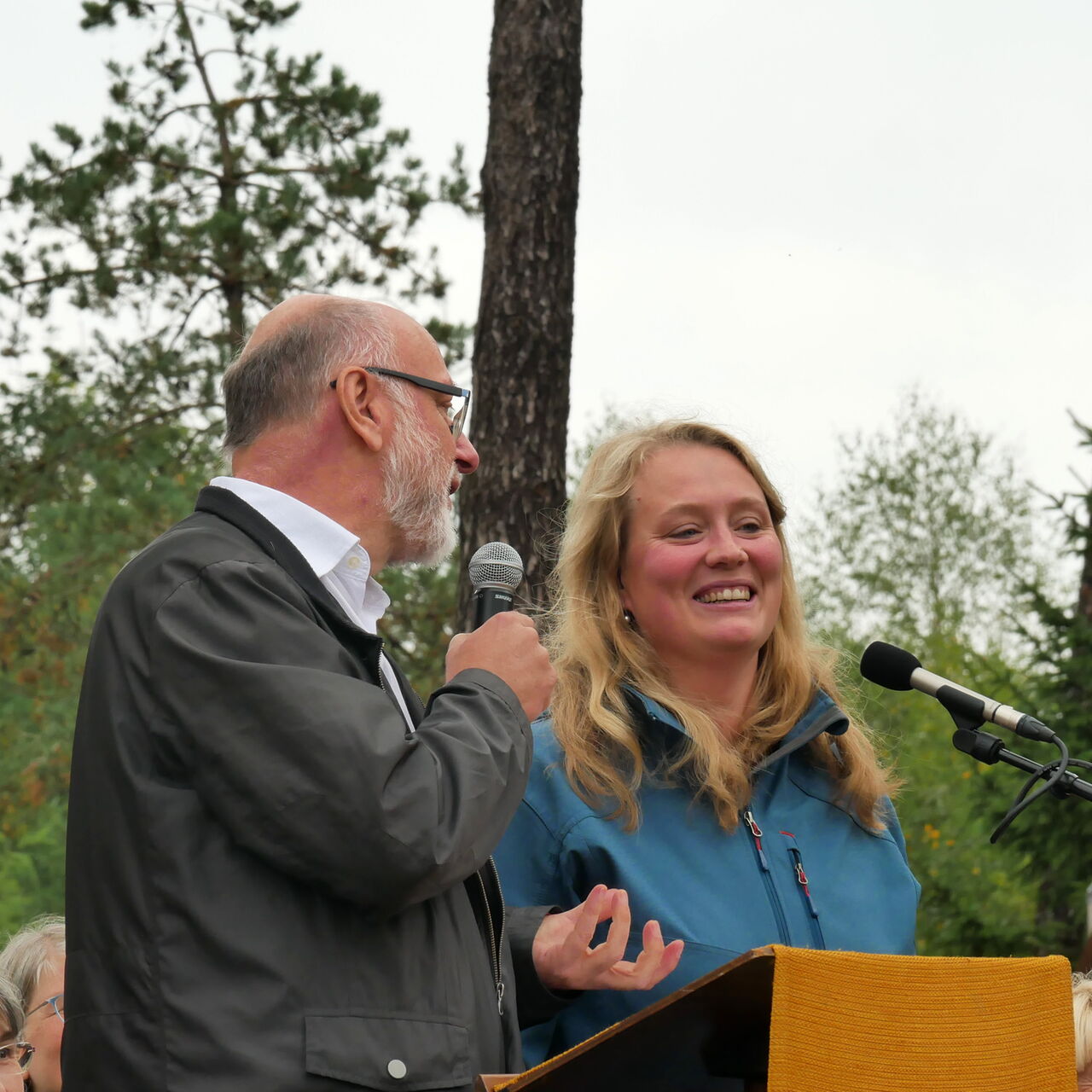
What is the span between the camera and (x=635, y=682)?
10.5ft

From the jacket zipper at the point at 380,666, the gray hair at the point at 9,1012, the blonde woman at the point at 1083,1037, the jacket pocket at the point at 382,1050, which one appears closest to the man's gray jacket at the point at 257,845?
the jacket pocket at the point at 382,1050

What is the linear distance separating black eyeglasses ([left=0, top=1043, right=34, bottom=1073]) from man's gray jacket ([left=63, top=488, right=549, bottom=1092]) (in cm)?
139

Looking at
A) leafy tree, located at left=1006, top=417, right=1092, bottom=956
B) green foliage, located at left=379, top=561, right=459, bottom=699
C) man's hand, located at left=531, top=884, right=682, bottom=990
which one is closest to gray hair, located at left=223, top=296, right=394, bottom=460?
man's hand, located at left=531, top=884, right=682, bottom=990

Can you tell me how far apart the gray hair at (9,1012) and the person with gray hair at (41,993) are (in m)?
0.07

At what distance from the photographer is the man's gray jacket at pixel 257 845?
6.63 feet

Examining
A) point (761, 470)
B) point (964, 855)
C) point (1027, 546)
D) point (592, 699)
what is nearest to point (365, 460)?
→ point (592, 699)

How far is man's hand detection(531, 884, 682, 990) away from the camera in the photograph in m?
2.44

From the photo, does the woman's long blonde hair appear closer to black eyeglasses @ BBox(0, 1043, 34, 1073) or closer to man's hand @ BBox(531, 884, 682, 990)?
man's hand @ BBox(531, 884, 682, 990)

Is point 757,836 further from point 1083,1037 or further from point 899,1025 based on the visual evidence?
point 1083,1037

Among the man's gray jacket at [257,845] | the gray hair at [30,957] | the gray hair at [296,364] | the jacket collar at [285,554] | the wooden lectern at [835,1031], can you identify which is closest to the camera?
the wooden lectern at [835,1031]

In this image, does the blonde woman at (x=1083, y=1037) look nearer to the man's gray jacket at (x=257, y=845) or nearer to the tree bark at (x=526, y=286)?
the man's gray jacket at (x=257, y=845)

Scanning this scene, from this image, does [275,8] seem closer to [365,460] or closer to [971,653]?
[971,653]

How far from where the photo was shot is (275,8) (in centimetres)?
1044

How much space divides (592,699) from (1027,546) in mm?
25484
